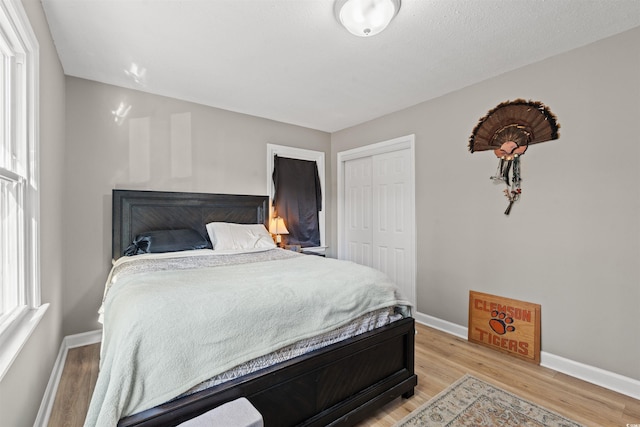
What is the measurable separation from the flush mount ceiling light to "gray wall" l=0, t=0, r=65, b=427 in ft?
→ 5.50

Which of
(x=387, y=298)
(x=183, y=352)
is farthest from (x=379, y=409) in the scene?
(x=183, y=352)

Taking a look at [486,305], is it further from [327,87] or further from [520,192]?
[327,87]

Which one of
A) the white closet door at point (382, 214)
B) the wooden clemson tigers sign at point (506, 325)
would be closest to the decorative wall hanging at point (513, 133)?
the wooden clemson tigers sign at point (506, 325)

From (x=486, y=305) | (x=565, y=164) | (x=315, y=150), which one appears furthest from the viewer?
(x=315, y=150)

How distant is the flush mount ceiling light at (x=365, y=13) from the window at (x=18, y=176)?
1.61 meters

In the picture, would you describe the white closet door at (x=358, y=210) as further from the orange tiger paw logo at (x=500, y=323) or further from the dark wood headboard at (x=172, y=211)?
the orange tiger paw logo at (x=500, y=323)

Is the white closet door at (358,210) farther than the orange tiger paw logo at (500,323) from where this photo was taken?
Yes

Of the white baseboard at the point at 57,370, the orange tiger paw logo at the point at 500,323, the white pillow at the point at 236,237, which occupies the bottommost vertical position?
the white baseboard at the point at 57,370

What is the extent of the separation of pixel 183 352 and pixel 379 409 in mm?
1332

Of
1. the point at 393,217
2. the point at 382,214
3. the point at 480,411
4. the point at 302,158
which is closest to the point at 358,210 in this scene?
the point at 382,214

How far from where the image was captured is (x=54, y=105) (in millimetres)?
2258

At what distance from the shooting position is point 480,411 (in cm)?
190

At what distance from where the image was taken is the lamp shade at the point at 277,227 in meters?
3.85

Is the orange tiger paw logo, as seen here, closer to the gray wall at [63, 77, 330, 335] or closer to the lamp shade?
the lamp shade
